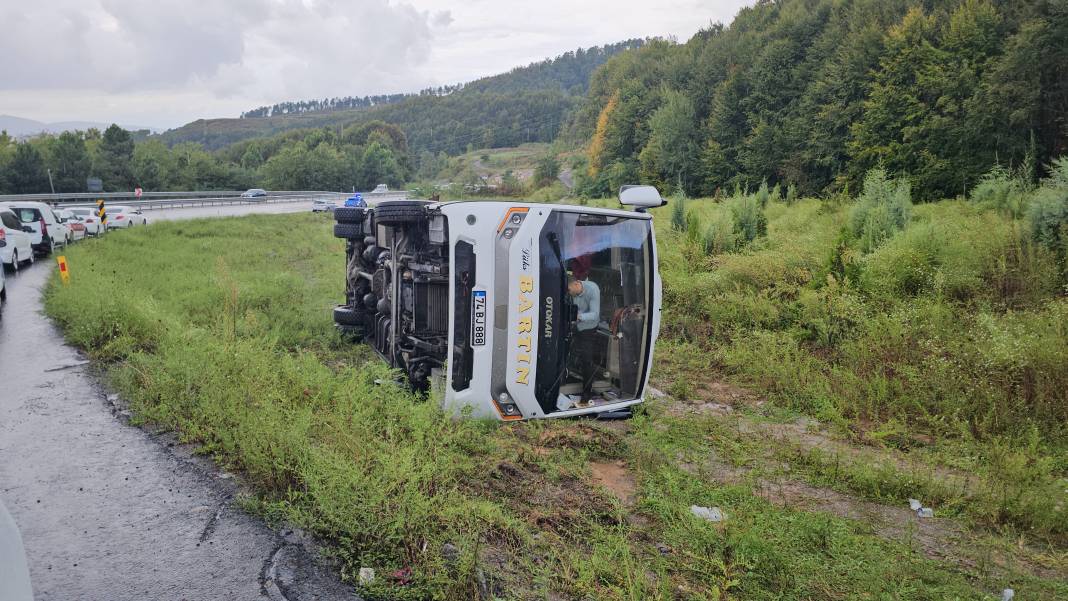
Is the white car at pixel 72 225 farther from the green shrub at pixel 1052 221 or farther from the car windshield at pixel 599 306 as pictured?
the green shrub at pixel 1052 221

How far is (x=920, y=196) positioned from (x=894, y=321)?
24.3 metres

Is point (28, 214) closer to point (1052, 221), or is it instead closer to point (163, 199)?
point (1052, 221)

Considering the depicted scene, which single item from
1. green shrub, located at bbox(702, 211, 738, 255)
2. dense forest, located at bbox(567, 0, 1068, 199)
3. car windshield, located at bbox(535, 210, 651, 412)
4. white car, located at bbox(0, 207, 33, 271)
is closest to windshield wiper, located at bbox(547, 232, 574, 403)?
car windshield, located at bbox(535, 210, 651, 412)

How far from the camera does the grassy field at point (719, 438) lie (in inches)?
175

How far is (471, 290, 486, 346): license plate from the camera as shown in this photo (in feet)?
19.9

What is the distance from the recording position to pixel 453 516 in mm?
4605

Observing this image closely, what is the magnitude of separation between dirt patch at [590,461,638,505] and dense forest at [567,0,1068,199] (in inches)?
538

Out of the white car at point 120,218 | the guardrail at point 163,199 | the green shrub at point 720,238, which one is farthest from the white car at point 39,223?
the green shrub at point 720,238

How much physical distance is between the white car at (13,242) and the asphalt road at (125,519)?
12028 millimetres

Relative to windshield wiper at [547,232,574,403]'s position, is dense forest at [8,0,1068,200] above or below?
above

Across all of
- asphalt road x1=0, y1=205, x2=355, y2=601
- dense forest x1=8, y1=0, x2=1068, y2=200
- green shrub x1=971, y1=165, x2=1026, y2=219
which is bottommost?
asphalt road x1=0, y1=205, x2=355, y2=601

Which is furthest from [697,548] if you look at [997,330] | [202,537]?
[997,330]

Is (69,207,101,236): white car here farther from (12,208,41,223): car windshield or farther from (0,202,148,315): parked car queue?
(12,208,41,223): car windshield

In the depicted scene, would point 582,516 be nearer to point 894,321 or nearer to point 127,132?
point 894,321
